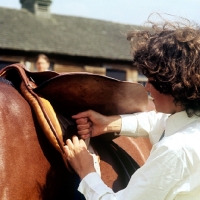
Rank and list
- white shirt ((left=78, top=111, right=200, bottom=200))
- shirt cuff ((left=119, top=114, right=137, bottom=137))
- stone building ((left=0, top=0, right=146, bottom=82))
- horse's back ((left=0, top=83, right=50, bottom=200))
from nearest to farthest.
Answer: white shirt ((left=78, top=111, right=200, bottom=200))
horse's back ((left=0, top=83, right=50, bottom=200))
shirt cuff ((left=119, top=114, right=137, bottom=137))
stone building ((left=0, top=0, right=146, bottom=82))

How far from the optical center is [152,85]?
1997 mm

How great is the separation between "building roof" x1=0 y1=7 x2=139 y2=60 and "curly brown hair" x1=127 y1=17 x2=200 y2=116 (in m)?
17.0

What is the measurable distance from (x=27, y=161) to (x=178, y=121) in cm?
64

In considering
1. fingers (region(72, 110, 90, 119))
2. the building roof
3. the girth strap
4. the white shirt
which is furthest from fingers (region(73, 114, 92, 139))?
the building roof

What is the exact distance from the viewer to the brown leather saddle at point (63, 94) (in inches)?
79.8

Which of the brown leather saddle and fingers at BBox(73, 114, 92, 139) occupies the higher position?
the brown leather saddle

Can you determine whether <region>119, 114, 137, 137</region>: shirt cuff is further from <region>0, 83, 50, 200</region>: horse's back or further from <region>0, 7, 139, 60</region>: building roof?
<region>0, 7, 139, 60</region>: building roof

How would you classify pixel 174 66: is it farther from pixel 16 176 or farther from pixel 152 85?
pixel 16 176

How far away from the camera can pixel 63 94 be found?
2176 mm

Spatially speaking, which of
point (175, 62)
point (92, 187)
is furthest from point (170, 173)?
point (175, 62)

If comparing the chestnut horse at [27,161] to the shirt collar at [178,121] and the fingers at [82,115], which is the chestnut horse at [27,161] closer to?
Result: the fingers at [82,115]

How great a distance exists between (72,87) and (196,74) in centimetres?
59

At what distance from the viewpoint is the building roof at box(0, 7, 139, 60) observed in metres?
19.6

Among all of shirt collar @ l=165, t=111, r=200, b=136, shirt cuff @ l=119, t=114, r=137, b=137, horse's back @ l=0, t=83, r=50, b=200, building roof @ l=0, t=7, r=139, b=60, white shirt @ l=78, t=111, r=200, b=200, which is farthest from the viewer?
building roof @ l=0, t=7, r=139, b=60
